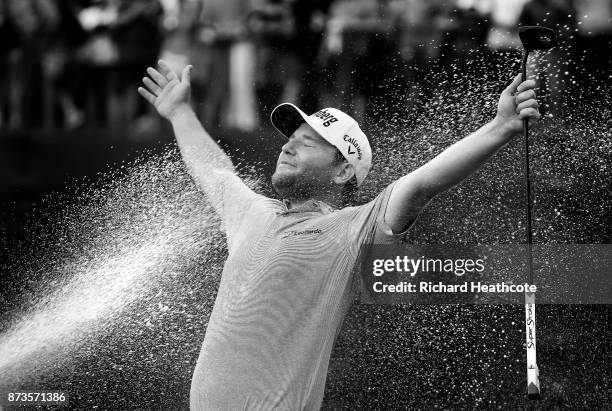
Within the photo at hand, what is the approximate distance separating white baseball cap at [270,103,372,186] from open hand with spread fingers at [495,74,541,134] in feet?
3.53

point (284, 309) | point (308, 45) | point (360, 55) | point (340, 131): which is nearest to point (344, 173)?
point (340, 131)

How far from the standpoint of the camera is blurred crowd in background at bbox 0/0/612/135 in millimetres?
8227

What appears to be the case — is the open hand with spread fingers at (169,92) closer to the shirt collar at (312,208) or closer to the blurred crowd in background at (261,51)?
the shirt collar at (312,208)

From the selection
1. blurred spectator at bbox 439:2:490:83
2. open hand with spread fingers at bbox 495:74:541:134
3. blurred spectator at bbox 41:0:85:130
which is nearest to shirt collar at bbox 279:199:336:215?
open hand with spread fingers at bbox 495:74:541:134

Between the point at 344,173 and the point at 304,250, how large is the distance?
2.03 ft

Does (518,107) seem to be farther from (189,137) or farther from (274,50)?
(274,50)

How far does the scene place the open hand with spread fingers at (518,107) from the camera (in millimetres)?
4801

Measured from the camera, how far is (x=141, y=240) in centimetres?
681

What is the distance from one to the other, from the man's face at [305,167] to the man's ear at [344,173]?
3 centimetres

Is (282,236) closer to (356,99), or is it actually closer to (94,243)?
(94,243)

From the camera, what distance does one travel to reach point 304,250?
5352mm

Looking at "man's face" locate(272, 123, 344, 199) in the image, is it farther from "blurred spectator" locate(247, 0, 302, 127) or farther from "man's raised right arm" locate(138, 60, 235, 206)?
"blurred spectator" locate(247, 0, 302, 127)

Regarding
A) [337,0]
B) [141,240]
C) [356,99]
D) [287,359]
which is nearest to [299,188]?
[287,359]

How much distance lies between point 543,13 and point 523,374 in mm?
3494
